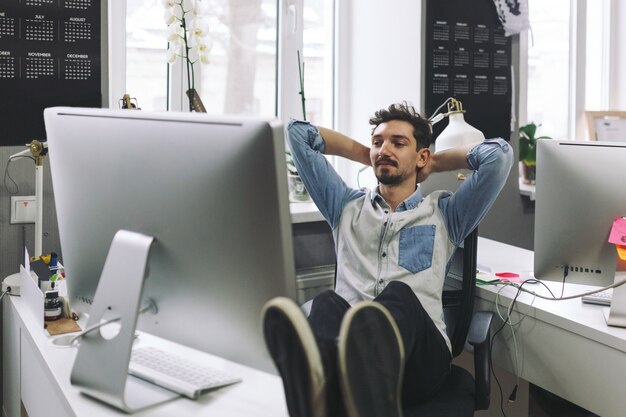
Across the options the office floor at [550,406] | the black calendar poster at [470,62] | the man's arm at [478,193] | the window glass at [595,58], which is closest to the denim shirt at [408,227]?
the man's arm at [478,193]

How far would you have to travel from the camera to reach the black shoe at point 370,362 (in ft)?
3.47

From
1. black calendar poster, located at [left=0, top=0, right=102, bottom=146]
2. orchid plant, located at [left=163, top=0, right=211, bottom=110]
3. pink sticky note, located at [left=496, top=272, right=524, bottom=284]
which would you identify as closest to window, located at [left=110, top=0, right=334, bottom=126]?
orchid plant, located at [left=163, top=0, right=211, bottom=110]

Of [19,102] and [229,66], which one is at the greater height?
[229,66]

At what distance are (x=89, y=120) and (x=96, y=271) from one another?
283 mm

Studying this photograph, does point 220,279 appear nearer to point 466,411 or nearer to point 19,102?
point 466,411

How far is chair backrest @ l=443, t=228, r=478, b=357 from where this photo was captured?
1959 millimetres

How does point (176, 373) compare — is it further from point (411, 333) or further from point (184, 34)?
point (184, 34)

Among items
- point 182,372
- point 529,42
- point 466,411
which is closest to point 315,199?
point 466,411

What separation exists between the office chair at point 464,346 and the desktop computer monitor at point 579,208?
0.21 metres

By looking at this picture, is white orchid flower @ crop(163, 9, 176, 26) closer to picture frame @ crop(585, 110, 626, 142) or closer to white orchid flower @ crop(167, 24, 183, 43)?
white orchid flower @ crop(167, 24, 183, 43)

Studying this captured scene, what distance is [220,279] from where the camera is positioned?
3.62 feet

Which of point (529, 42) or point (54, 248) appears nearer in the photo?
point (54, 248)

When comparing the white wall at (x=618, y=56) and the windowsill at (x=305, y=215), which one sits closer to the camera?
the windowsill at (x=305, y=215)

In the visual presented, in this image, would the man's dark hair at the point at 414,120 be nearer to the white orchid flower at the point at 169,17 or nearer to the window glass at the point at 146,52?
the white orchid flower at the point at 169,17
